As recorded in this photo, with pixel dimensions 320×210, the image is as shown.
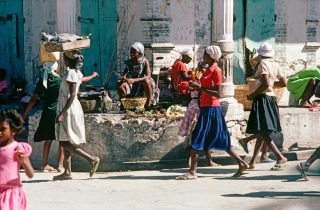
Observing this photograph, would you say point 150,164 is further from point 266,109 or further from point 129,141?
point 266,109

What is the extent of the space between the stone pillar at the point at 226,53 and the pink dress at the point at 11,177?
6.39 m

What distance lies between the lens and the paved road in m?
8.97

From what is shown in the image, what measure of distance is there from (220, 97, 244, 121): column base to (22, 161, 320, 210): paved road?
1284 millimetres

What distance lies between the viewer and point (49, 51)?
11.3 metres

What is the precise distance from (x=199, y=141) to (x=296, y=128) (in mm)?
3488

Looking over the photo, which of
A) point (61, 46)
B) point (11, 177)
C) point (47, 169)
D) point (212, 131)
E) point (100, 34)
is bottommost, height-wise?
point (47, 169)

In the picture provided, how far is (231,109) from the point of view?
42.0 ft

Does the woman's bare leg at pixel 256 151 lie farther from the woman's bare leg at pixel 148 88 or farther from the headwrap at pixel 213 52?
the woman's bare leg at pixel 148 88

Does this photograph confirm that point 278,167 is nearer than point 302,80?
Yes

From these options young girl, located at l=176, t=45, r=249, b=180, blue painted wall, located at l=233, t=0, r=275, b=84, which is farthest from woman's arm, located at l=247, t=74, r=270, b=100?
blue painted wall, located at l=233, t=0, r=275, b=84

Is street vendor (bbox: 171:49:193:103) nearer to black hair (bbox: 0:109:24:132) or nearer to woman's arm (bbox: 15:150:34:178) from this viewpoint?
black hair (bbox: 0:109:24:132)

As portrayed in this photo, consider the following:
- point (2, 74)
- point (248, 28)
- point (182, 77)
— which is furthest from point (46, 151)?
point (248, 28)

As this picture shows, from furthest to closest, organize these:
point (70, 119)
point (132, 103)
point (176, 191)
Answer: point (132, 103) < point (70, 119) < point (176, 191)

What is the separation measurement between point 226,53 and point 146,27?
6.44ft
